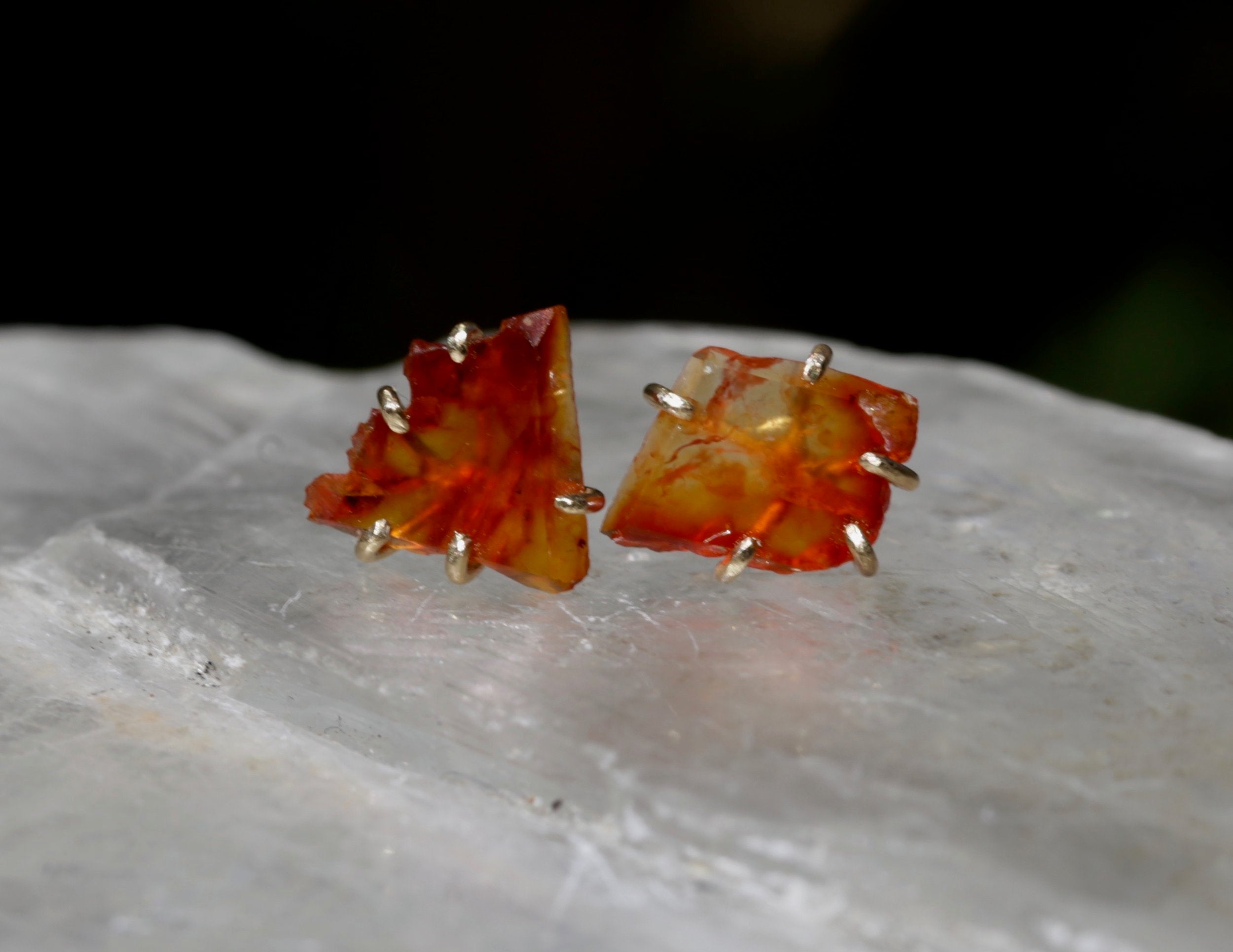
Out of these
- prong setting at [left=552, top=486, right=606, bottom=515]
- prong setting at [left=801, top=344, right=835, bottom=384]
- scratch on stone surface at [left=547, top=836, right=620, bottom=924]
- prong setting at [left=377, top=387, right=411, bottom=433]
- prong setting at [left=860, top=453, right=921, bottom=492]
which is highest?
prong setting at [left=801, top=344, right=835, bottom=384]

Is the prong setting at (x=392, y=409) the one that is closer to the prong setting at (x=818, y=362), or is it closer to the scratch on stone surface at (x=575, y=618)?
the scratch on stone surface at (x=575, y=618)

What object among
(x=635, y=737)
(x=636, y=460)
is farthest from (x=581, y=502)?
(x=635, y=737)

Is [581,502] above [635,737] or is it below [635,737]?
above

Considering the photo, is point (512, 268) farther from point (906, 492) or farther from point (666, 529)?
point (666, 529)

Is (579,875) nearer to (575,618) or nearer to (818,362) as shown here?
(575,618)

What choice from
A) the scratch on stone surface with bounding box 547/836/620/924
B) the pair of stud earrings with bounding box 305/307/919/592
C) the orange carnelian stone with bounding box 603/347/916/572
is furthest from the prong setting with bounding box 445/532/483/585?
the scratch on stone surface with bounding box 547/836/620/924

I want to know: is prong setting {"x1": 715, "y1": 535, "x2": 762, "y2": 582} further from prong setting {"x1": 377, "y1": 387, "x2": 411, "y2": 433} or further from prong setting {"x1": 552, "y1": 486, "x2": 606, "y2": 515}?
prong setting {"x1": 377, "y1": 387, "x2": 411, "y2": 433}
